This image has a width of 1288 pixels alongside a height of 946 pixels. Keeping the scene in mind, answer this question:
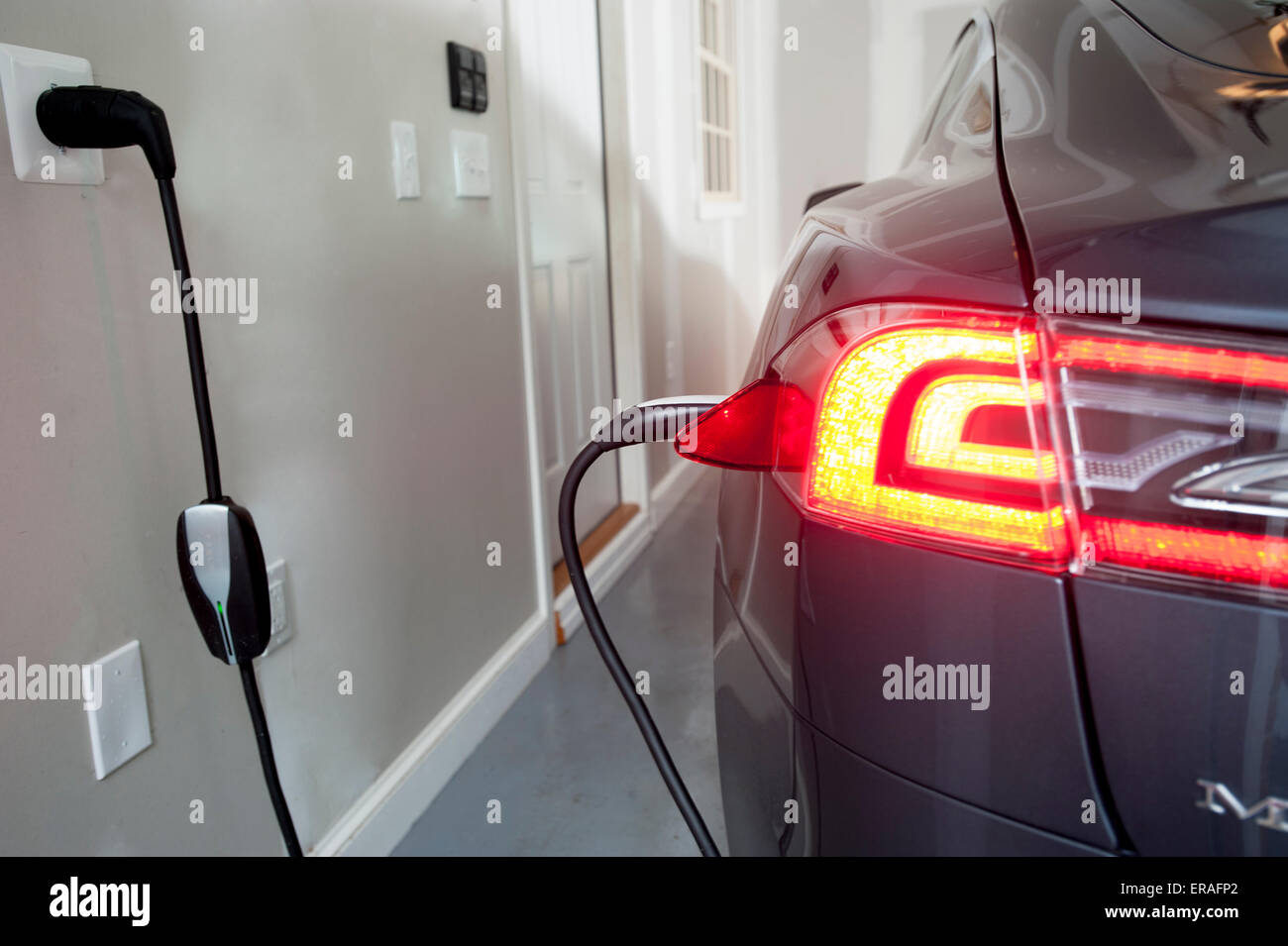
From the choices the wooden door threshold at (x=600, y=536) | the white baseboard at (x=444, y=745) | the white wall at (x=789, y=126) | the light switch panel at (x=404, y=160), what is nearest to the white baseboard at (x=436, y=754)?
the white baseboard at (x=444, y=745)

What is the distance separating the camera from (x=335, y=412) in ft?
4.44

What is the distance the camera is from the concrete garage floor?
151 cm

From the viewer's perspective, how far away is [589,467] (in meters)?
1.00

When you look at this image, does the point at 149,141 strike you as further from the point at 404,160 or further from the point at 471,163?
the point at 471,163

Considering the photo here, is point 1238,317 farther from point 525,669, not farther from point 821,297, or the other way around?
point 525,669

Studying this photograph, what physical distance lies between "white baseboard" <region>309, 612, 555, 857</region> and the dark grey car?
99 cm


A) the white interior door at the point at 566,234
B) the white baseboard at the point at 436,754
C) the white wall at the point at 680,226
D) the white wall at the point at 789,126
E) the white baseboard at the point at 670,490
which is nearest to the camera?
the white baseboard at the point at 436,754

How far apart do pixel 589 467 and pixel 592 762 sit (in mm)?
910

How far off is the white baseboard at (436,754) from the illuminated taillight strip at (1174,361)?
4.14 ft

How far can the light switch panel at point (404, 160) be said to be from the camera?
1.48 metres

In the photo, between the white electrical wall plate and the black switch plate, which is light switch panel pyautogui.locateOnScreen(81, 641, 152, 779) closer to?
the white electrical wall plate

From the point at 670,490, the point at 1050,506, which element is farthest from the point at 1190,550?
the point at 670,490

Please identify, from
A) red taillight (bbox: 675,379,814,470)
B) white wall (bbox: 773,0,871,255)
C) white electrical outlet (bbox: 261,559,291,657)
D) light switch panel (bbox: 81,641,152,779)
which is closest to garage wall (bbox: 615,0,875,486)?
white wall (bbox: 773,0,871,255)

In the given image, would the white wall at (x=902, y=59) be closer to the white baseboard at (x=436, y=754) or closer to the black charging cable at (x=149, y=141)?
the white baseboard at (x=436, y=754)
